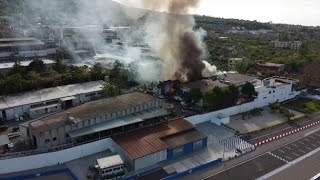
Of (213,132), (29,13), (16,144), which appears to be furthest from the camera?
(29,13)

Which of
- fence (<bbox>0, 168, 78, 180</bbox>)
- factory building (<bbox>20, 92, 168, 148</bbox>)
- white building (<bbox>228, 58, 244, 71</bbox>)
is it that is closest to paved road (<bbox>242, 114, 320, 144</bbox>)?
factory building (<bbox>20, 92, 168, 148</bbox>)

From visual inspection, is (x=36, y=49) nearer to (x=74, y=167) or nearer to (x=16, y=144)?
(x=16, y=144)

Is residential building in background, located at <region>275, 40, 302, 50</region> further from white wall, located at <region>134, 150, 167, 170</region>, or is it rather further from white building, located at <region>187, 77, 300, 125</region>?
white wall, located at <region>134, 150, 167, 170</region>

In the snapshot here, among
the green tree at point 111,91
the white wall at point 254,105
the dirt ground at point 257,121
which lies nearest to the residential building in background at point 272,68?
the white wall at point 254,105

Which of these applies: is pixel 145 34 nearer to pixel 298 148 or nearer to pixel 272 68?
pixel 272 68

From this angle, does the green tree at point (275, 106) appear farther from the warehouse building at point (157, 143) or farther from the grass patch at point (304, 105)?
the warehouse building at point (157, 143)

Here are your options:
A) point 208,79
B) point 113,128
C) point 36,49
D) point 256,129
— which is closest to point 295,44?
point 208,79
